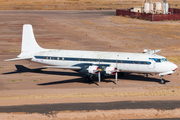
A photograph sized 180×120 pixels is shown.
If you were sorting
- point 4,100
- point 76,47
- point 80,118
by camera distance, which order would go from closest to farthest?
point 80,118
point 4,100
point 76,47

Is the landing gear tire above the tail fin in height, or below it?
below

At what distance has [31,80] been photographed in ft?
131

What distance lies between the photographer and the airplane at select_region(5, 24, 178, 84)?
1451 inches

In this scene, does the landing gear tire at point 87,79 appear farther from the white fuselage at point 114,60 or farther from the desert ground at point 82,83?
the white fuselage at point 114,60

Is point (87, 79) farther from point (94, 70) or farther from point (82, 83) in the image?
point (94, 70)

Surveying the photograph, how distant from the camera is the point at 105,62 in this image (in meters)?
38.3

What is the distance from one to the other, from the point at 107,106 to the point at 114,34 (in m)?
55.2

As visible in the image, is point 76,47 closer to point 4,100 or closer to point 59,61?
point 59,61

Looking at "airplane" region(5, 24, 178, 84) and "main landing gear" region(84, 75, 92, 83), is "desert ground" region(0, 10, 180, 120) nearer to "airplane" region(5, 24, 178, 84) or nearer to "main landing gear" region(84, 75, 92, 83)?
"main landing gear" region(84, 75, 92, 83)

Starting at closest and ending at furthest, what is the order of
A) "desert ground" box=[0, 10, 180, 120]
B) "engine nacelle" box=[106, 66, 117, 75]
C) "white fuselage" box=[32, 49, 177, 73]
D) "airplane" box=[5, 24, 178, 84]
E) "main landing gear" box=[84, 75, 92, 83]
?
"desert ground" box=[0, 10, 180, 120]
"engine nacelle" box=[106, 66, 117, 75]
"airplane" box=[5, 24, 178, 84]
"white fuselage" box=[32, 49, 177, 73]
"main landing gear" box=[84, 75, 92, 83]

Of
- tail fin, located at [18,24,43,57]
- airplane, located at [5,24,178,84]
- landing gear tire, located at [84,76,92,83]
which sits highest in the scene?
tail fin, located at [18,24,43,57]

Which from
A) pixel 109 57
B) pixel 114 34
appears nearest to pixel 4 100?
pixel 109 57

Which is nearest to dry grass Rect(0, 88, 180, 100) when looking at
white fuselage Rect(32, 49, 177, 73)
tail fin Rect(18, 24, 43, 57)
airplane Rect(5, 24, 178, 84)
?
airplane Rect(5, 24, 178, 84)

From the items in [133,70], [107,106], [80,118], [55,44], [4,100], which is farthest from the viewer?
[55,44]
